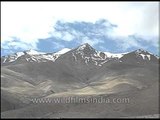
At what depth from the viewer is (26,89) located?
7613 inches

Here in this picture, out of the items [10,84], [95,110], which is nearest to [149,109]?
[95,110]

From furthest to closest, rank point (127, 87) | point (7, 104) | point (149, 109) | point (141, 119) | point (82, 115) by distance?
point (127, 87)
point (7, 104)
point (149, 109)
point (82, 115)
point (141, 119)

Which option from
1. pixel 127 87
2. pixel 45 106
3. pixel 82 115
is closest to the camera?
pixel 82 115

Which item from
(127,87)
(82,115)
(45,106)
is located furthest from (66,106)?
(127,87)

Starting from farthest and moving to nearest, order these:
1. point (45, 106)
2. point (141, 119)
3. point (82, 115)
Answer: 1. point (45, 106)
2. point (82, 115)
3. point (141, 119)

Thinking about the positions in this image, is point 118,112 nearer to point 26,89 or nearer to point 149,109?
point 149,109

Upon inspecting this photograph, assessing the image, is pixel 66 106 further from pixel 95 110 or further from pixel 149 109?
pixel 149 109

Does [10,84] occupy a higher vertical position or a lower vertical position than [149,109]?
higher

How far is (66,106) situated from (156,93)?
20.8 m

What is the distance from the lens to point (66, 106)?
96.1 meters

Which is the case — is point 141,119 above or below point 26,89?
below

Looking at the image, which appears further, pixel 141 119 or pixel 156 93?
pixel 156 93

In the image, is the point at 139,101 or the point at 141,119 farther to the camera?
the point at 139,101

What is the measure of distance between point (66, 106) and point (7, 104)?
2923cm
